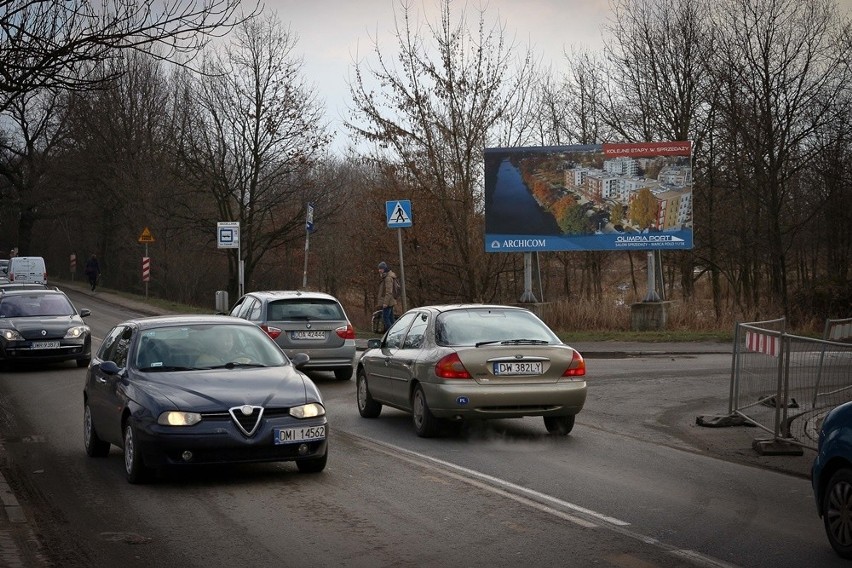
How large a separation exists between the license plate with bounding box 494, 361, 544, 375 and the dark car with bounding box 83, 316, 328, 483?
2.25 m

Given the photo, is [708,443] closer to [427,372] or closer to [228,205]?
[427,372]

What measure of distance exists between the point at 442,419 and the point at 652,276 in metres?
19.2

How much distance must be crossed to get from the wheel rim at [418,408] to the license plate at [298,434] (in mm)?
3020

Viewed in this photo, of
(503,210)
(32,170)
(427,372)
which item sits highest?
(32,170)

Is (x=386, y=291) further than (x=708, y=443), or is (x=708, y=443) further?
(x=386, y=291)

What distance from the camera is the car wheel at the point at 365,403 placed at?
14.8m

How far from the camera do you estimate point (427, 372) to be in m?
12.6

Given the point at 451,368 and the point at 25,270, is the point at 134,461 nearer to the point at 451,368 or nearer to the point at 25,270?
the point at 451,368

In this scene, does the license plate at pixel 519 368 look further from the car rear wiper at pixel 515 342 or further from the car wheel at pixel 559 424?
the car wheel at pixel 559 424

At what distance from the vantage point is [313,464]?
1012cm

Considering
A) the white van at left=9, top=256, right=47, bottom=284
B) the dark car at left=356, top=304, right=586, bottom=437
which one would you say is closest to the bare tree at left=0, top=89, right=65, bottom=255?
the white van at left=9, top=256, right=47, bottom=284

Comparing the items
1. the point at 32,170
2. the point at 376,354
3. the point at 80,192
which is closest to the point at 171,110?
the point at 80,192

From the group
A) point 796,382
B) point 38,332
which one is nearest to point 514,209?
point 38,332

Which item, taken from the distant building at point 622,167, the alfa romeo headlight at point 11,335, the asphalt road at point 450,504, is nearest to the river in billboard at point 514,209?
the distant building at point 622,167
